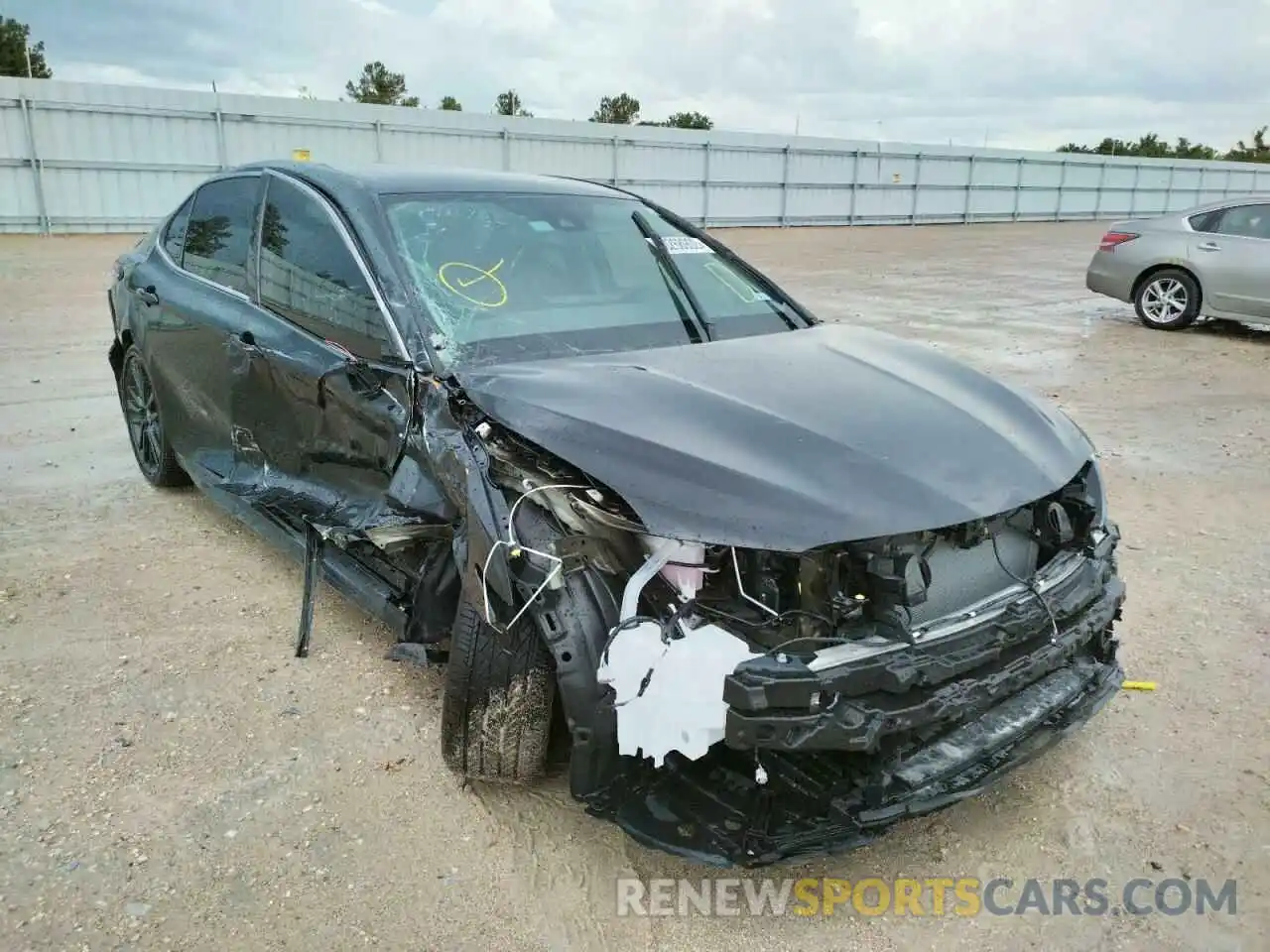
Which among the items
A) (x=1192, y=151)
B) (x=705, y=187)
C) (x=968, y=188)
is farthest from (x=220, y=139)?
(x=1192, y=151)

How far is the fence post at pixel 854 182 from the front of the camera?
29891 mm

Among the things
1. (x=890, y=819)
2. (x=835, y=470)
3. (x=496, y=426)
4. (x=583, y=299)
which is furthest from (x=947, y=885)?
(x=583, y=299)

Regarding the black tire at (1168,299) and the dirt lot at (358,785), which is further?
the black tire at (1168,299)

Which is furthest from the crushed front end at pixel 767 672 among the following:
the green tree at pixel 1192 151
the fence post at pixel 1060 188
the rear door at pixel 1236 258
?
the green tree at pixel 1192 151

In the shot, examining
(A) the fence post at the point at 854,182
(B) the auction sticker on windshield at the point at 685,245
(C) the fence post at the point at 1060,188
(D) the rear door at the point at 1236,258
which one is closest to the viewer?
(B) the auction sticker on windshield at the point at 685,245

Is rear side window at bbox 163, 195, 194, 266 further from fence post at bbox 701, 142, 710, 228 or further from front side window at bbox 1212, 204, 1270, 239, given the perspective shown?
fence post at bbox 701, 142, 710, 228

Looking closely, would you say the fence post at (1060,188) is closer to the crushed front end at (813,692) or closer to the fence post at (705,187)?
the fence post at (705,187)

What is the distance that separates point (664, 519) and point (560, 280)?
146 cm

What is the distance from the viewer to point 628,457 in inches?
89.7

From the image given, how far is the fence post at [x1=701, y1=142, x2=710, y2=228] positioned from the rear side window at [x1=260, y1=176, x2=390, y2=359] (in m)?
23.5

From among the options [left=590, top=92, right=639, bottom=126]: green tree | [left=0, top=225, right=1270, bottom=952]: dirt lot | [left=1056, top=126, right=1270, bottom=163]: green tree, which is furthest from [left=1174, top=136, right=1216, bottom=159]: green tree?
[left=0, top=225, right=1270, bottom=952]: dirt lot

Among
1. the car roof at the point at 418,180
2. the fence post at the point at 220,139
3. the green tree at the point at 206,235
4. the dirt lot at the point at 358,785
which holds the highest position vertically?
the fence post at the point at 220,139

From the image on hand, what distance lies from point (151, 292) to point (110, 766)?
2.61m

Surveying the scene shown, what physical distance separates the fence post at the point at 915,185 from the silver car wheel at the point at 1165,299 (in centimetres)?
2235
